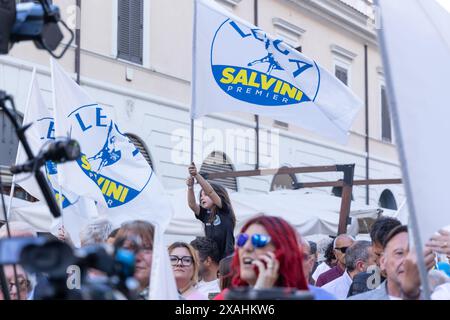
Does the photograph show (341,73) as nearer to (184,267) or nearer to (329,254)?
(329,254)

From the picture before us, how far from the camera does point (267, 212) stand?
1014 cm

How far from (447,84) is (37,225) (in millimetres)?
5888

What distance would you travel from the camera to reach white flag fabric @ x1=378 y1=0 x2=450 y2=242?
2.72 metres

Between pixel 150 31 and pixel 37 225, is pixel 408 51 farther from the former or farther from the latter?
pixel 150 31

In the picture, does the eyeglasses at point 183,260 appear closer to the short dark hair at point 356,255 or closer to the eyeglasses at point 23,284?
the eyeglasses at point 23,284

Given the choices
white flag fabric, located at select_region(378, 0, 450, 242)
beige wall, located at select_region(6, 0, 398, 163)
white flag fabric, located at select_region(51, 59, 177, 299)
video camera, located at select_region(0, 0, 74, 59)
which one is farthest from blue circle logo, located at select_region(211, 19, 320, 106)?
beige wall, located at select_region(6, 0, 398, 163)

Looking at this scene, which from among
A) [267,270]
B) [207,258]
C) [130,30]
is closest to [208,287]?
[207,258]

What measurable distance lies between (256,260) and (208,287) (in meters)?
2.18

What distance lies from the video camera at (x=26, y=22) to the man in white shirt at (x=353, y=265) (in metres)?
3.57

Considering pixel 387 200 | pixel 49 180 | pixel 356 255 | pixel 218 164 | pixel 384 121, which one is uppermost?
pixel 384 121

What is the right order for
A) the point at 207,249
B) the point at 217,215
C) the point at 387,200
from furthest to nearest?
the point at 387,200, the point at 217,215, the point at 207,249

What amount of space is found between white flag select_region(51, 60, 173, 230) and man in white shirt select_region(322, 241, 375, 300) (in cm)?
132

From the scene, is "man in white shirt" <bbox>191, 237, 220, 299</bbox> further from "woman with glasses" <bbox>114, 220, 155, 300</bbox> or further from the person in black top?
"woman with glasses" <bbox>114, 220, 155, 300</bbox>
